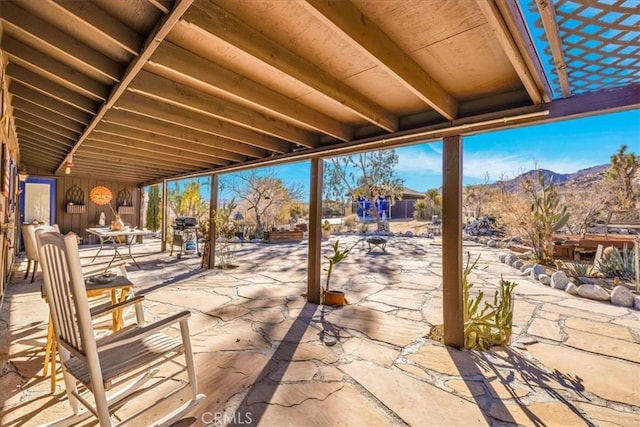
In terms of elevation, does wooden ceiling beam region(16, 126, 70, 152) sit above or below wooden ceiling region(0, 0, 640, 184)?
above

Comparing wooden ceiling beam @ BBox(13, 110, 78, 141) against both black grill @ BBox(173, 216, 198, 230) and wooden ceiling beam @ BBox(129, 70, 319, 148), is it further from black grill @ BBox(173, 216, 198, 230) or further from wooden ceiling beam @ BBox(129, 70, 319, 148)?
black grill @ BBox(173, 216, 198, 230)

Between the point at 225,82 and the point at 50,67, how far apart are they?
1.22m

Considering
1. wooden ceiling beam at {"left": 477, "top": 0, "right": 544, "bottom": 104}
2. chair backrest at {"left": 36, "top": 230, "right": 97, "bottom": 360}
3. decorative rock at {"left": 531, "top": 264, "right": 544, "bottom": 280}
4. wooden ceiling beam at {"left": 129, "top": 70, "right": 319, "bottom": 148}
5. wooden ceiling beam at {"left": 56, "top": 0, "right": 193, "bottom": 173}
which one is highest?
wooden ceiling beam at {"left": 129, "top": 70, "right": 319, "bottom": 148}

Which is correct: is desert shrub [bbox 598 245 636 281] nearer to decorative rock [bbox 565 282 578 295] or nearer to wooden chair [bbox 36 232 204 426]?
decorative rock [bbox 565 282 578 295]

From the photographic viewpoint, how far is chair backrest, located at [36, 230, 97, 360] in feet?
4.25

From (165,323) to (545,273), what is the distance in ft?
21.1

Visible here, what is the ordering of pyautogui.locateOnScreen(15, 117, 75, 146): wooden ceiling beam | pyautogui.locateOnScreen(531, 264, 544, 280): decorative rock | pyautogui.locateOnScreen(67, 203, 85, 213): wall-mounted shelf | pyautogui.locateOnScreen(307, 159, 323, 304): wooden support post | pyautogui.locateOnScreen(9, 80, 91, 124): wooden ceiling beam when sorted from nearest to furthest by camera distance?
pyautogui.locateOnScreen(9, 80, 91, 124): wooden ceiling beam, pyautogui.locateOnScreen(15, 117, 75, 146): wooden ceiling beam, pyautogui.locateOnScreen(307, 159, 323, 304): wooden support post, pyautogui.locateOnScreen(531, 264, 544, 280): decorative rock, pyautogui.locateOnScreen(67, 203, 85, 213): wall-mounted shelf

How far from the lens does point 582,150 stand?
16.0 metres


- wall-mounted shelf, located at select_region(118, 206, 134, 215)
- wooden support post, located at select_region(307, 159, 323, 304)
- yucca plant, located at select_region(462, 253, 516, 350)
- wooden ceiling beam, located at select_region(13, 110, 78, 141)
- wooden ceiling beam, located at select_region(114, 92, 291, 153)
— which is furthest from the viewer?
wall-mounted shelf, located at select_region(118, 206, 134, 215)

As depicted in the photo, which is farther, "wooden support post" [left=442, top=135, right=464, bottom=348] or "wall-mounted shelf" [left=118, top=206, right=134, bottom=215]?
"wall-mounted shelf" [left=118, top=206, right=134, bottom=215]

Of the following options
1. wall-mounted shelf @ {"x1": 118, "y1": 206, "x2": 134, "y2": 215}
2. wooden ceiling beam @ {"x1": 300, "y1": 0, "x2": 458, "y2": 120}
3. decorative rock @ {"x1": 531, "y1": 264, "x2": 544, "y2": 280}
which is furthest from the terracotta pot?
wall-mounted shelf @ {"x1": 118, "y1": 206, "x2": 134, "y2": 215}

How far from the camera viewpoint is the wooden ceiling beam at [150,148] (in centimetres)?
375

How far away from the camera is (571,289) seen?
452 cm

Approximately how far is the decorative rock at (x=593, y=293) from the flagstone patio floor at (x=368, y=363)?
0.59 feet
